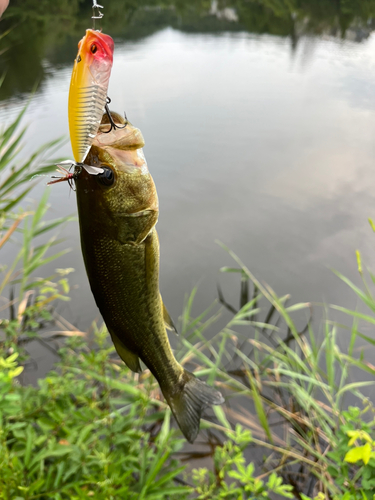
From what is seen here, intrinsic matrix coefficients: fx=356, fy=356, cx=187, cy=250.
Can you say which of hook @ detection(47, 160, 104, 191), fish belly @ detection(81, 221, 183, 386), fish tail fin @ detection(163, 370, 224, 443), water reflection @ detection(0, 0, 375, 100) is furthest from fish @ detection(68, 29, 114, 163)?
water reflection @ detection(0, 0, 375, 100)

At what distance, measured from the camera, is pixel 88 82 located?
73 cm

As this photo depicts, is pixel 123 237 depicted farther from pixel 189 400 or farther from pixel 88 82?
pixel 189 400

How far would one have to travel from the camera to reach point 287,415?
114 inches

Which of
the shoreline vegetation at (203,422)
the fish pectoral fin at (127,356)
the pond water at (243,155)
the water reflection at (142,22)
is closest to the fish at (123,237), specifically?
the fish pectoral fin at (127,356)

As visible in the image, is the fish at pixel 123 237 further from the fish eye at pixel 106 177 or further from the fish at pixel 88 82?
the fish at pixel 88 82

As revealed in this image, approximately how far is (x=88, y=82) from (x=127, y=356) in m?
0.90

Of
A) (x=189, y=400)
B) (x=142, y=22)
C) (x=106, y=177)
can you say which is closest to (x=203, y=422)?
(x=189, y=400)

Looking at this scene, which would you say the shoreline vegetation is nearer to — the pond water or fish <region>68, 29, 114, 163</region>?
the pond water

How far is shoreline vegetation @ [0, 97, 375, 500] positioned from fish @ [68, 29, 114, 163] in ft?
4.20

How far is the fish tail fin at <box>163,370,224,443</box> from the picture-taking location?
4.91ft

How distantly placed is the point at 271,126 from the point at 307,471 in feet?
27.1

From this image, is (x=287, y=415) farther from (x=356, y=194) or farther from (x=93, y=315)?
(x=356, y=194)

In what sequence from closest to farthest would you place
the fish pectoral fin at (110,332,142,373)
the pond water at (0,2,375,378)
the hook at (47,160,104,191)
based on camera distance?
the hook at (47,160,104,191) → the fish pectoral fin at (110,332,142,373) → the pond water at (0,2,375,378)

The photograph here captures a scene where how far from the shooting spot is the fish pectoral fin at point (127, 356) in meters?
1.25
